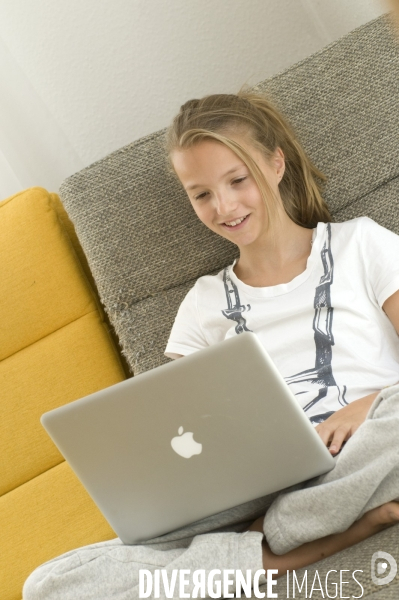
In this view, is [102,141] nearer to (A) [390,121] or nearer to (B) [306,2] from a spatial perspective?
(B) [306,2]

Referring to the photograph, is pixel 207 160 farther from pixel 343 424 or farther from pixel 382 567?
pixel 382 567

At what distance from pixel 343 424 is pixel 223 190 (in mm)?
539

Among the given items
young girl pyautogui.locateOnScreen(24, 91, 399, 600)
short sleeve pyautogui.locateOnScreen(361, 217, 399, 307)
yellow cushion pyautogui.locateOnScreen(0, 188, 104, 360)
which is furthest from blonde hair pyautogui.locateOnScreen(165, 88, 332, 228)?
yellow cushion pyautogui.locateOnScreen(0, 188, 104, 360)

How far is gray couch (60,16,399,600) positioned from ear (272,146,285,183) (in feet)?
0.21

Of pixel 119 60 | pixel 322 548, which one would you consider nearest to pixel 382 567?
pixel 322 548

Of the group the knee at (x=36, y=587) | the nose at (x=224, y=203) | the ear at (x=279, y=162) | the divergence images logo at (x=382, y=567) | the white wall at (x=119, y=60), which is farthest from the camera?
the white wall at (x=119, y=60)

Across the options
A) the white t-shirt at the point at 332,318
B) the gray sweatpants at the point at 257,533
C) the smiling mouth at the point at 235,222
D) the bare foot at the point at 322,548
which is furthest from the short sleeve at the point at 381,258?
the bare foot at the point at 322,548

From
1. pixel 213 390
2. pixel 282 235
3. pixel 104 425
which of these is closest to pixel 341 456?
pixel 213 390

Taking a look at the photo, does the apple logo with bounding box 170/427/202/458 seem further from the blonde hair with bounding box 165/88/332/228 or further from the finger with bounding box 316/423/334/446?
the blonde hair with bounding box 165/88/332/228

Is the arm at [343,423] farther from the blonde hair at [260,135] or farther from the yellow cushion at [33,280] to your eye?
the yellow cushion at [33,280]

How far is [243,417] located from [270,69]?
4.19ft

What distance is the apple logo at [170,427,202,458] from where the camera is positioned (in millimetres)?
959

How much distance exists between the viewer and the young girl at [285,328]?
38.2 inches

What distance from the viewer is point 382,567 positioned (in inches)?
33.7
